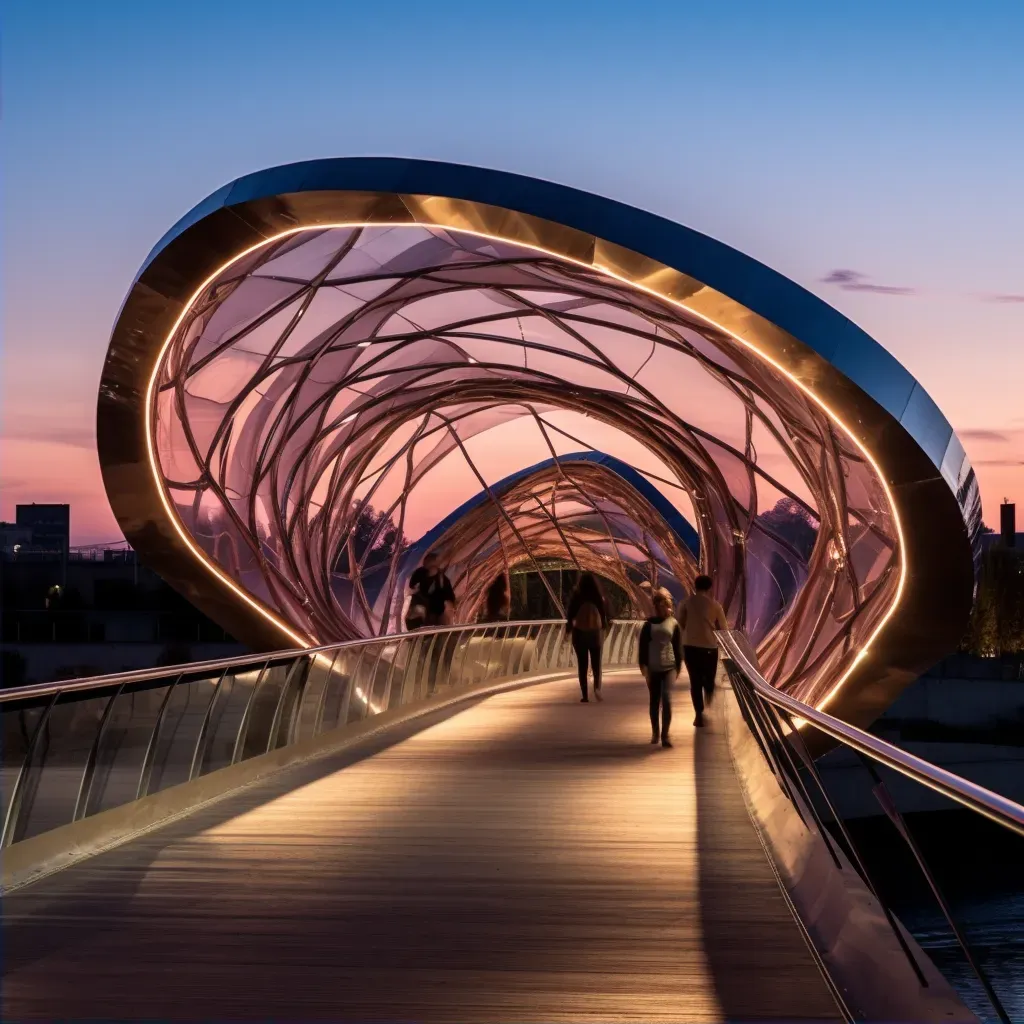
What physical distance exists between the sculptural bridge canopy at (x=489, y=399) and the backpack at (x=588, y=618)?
411 centimetres

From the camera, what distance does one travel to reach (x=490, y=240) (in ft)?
65.8

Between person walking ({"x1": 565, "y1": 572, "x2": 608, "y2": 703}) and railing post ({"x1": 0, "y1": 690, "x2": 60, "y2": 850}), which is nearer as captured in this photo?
railing post ({"x1": 0, "y1": 690, "x2": 60, "y2": 850})

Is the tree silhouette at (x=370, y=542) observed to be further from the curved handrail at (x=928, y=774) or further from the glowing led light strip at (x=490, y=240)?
the curved handrail at (x=928, y=774)

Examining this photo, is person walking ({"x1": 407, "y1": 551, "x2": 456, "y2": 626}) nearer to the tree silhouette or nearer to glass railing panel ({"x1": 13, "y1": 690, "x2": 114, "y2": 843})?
glass railing panel ({"x1": 13, "y1": 690, "x2": 114, "y2": 843})

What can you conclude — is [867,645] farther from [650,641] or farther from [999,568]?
[999,568]

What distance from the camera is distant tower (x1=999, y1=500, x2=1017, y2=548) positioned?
413 feet

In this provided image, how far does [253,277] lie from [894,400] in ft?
34.0

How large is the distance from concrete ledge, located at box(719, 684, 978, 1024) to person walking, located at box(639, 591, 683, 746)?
518cm

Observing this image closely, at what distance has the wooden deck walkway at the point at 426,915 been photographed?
6109mm

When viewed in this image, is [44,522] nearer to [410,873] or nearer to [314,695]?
[314,695]

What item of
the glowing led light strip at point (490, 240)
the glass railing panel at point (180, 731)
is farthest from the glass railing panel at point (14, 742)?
the glowing led light strip at point (490, 240)

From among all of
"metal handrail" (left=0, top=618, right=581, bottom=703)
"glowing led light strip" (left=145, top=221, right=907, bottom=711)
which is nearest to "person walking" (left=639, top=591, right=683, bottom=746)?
"metal handrail" (left=0, top=618, right=581, bottom=703)

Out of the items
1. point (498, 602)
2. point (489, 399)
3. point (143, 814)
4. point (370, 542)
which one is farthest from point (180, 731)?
point (370, 542)

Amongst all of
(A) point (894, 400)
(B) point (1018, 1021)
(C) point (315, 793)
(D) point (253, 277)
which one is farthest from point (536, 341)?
(B) point (1018, 1021)
